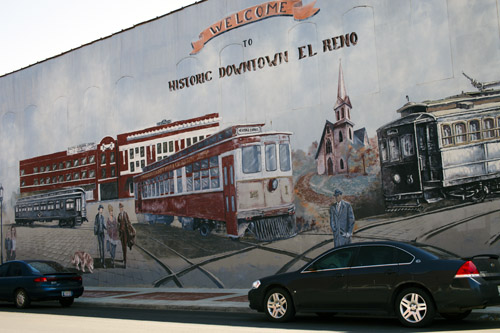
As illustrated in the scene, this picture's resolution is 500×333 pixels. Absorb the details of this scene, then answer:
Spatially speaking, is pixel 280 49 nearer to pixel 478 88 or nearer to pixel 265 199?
pixel 265 199

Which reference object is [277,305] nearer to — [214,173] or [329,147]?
[329,147]

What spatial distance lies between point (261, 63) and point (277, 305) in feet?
28.9

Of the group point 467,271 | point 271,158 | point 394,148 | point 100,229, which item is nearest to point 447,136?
point 394,148

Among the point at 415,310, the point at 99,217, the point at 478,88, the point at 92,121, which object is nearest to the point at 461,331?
the point at 415,310

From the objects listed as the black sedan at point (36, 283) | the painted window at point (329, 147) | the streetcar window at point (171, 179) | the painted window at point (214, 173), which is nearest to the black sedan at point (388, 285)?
the painted window at point (329, 147)

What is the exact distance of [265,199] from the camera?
55.5 ft

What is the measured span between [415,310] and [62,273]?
9.99 metres

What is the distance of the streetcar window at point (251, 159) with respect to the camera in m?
17.2

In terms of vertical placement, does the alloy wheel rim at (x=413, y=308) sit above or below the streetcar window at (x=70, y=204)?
below

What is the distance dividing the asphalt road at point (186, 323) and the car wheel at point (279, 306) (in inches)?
7.0

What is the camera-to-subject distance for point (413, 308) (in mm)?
9375

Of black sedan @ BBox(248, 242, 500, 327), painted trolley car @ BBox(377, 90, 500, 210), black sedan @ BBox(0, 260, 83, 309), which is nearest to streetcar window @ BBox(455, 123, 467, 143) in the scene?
painted trolley car @ BBox(377, 90, 500, 210)

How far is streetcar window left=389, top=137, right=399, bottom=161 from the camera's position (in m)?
14.6

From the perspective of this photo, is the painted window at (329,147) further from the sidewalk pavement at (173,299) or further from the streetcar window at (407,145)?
the sidewalk pavement at (173,299)
